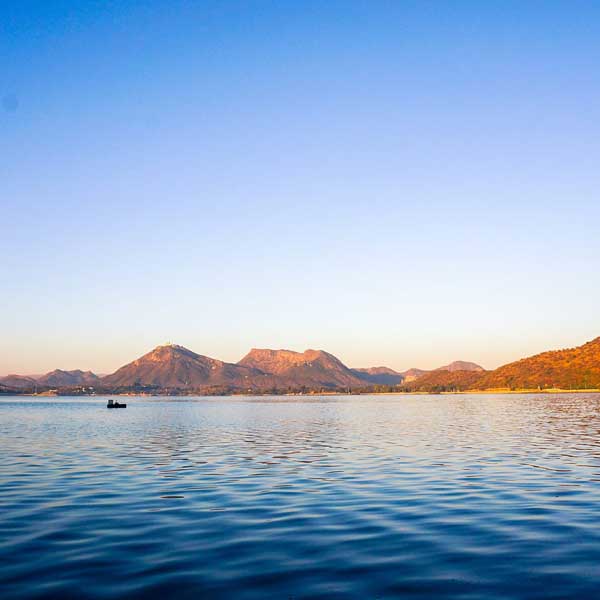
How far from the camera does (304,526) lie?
84.0 ft

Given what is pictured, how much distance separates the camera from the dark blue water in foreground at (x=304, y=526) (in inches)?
691

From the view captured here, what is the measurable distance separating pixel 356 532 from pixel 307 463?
80.4 ft

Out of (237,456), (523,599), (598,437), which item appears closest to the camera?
(523,599)

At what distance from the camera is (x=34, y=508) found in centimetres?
3014

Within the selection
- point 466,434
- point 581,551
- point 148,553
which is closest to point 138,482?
point 148,553

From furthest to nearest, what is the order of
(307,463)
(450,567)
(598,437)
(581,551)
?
(598,437)
(307,463)
(581,551)
(450,567)

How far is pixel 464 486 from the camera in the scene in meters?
35.9

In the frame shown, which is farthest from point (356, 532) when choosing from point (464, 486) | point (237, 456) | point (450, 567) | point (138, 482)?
point (237, 456)

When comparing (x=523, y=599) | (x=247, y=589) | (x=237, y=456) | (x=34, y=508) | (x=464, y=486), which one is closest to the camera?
(x=523, y=599)

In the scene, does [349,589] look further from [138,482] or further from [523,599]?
[138,482]

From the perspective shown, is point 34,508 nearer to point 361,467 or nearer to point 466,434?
point 361,467

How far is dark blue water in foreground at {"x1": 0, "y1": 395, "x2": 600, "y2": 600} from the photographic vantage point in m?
17.5

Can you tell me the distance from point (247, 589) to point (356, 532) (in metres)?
8.15

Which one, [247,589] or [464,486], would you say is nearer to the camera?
[247,589]
